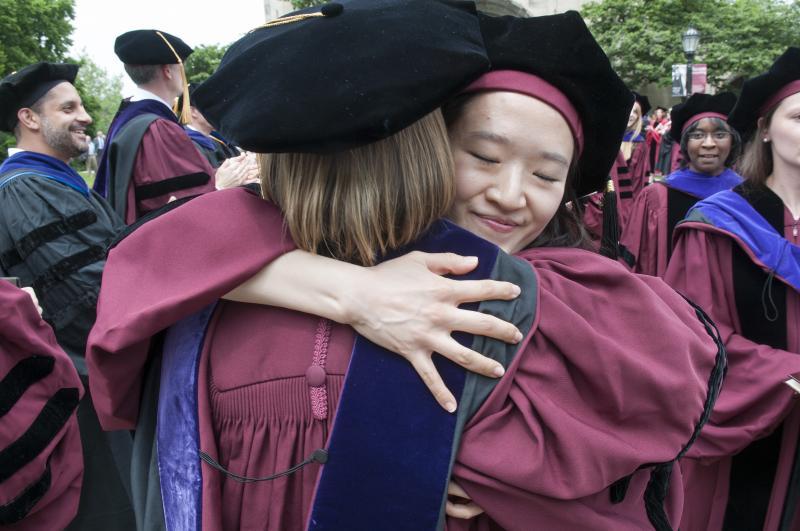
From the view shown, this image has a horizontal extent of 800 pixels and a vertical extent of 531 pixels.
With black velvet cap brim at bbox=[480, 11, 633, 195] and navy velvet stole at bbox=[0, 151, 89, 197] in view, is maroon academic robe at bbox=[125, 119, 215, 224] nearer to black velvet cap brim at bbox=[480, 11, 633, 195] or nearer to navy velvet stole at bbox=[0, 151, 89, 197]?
navy velvet stole at bbox=[0, 151, 89, 197]

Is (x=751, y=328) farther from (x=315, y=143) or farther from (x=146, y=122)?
(x=146, y=122)

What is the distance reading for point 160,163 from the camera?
14.4 feet

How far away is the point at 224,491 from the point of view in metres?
1.21

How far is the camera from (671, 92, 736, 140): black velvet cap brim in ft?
17.7

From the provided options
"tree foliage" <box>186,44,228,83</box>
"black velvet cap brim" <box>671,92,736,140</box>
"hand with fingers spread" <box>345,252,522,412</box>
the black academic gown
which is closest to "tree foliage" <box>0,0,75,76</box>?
"tree foliage" <box>186,44,228,83</box>

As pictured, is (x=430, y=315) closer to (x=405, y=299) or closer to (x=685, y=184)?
(x=405, y=299)

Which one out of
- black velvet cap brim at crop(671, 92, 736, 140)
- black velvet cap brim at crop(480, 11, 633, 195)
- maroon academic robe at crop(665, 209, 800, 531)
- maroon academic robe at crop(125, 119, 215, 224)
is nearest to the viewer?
black velvet cap brim at crop(480, 11, 633, 195)

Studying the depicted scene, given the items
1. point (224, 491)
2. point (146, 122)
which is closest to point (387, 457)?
point (224, 491)

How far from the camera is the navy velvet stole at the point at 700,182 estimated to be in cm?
501

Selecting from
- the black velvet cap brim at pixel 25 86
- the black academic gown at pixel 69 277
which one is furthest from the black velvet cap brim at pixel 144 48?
the black academic gown at pixel 69 277

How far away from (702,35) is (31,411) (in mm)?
27959

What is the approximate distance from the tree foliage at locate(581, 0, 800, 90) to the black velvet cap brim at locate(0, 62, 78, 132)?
24.2m

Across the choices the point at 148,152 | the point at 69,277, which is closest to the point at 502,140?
the point at 69,277

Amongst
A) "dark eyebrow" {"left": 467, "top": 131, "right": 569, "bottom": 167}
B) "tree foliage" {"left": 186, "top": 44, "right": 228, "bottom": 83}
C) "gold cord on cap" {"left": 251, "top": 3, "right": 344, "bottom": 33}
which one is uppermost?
"gold cord on cap" {"left": 251, "top": 3, "right": 344, "bottom": 33}
